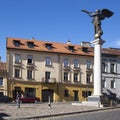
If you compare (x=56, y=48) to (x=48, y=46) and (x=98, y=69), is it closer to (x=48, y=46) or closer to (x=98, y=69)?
(x=48, y=46)

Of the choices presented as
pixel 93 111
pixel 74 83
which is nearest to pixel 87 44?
pixel 74 83

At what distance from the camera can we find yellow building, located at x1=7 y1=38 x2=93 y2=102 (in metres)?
72.1

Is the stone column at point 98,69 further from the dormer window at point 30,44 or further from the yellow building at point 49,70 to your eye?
the dormer window at point 30,44

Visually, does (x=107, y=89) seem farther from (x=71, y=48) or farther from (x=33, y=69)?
(x=33, y=69)

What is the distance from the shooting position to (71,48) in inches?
3137

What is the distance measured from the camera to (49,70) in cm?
7531

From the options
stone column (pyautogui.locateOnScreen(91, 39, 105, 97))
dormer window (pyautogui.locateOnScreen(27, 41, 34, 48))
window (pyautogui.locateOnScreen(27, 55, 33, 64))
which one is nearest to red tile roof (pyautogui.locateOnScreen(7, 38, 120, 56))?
dormer window (pyautogui.locateOnScreen(27, 41, 34, 48))

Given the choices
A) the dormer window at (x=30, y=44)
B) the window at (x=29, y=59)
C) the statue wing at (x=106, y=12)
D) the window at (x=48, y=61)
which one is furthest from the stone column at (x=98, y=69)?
the dormer window at (x=30, y=44)

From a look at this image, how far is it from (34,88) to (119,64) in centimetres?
1906

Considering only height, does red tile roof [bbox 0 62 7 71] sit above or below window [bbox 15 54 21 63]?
below

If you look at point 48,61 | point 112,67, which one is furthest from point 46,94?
point 112,67

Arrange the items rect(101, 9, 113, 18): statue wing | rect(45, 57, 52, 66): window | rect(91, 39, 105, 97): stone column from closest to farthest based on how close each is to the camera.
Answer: rect(91, 39, 105, 97): stone column, rect(101, 9, 113, 18): statue wing, rect(45, 57, 52, 66): window

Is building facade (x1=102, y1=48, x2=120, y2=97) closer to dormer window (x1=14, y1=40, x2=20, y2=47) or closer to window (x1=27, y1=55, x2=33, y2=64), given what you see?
window (x1=27, y1=55, x2=33, y2=64)

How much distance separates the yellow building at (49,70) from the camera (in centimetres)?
7212
